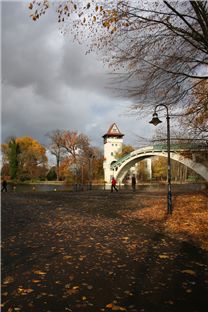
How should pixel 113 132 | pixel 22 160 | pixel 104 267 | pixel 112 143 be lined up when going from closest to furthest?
pixel 104 267, pixel 22 160, pixel 112 143, pixel 113 132

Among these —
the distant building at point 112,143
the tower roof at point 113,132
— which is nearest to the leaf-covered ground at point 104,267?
the distant building at point 112,143

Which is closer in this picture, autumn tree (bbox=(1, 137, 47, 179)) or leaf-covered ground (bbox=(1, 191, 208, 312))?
leaf-covered ground (bbox=(1, 191, 208, 312))

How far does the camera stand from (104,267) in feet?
17.9

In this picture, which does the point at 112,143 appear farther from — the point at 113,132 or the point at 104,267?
the point at 104,267

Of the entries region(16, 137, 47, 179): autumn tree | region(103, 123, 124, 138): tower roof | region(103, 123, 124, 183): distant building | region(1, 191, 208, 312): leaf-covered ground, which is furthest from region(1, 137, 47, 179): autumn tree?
region(1, 191, 208, 312): leaf-covered ground

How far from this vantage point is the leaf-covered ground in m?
3.99

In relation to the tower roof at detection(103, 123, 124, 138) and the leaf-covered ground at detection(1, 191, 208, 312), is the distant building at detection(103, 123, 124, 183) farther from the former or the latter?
the leaf-covered ground at detection(1, 191, 208, 312)

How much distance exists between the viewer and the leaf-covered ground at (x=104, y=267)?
3.99 metres

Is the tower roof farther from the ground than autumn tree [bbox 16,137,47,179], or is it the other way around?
the tower roof

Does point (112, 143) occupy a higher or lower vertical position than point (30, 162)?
higher

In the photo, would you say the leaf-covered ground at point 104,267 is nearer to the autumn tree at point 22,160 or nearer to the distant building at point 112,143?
the autumn tree at point 22,160

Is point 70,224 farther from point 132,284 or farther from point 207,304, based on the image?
point 207,304

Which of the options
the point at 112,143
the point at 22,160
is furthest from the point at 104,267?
the point at 112,143

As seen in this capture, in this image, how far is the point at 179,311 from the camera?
3.76 meters
